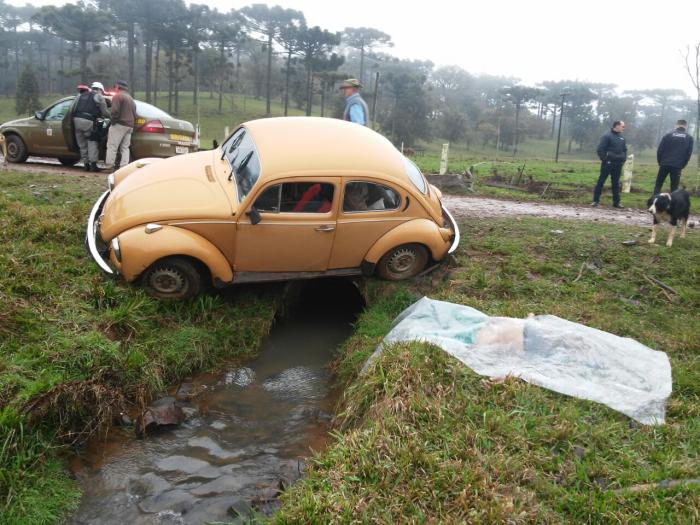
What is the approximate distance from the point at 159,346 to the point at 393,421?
8.58 feet

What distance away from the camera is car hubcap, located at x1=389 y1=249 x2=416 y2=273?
5945 mm

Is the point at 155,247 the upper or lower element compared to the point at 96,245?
upper

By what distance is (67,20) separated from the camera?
46.2 m

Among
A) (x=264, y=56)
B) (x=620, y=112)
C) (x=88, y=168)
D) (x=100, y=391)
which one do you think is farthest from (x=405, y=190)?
(x=620, y=112)

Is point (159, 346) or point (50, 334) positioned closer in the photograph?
point (50, 334)

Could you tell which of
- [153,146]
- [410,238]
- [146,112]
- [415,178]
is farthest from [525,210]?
[146,112]

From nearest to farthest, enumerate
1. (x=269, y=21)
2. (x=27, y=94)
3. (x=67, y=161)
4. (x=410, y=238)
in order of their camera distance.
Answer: (x=410, y=238) < (x=67, y=161) < (x=27, y=94) < (x=269, y=21)

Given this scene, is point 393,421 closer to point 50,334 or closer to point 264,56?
point 50,334

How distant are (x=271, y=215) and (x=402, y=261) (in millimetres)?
1679

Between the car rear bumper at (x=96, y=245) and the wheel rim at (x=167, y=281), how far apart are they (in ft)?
1.30

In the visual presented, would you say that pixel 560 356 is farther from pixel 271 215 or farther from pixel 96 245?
pixel 96 245

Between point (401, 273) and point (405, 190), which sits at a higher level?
point (405, 190)

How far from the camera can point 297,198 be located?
17.4 ft

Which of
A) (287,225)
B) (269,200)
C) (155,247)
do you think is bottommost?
(155,247)
